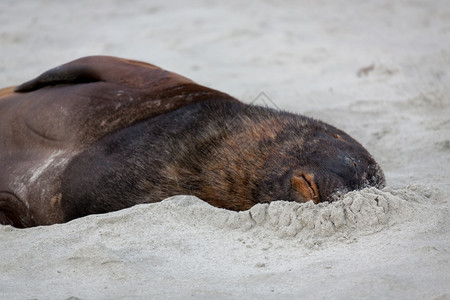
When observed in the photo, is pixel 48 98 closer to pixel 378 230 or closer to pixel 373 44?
pixel 378 230

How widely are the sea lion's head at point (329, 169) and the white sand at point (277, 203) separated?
0.11 meters

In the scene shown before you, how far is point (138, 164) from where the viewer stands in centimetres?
414

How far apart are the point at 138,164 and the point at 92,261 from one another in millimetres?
908

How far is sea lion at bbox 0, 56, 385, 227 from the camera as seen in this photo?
384cm

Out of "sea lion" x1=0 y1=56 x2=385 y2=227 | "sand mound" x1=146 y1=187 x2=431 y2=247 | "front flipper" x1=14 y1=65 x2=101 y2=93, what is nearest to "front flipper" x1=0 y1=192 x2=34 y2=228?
"sea lion" x1=0 y1=56 x2=385 y2=227

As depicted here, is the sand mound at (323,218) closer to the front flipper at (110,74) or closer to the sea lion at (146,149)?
the sea lion at (146,149)

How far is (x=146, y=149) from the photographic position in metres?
4.21

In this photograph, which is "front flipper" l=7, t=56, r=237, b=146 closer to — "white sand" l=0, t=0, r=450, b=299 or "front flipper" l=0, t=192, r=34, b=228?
"front flipper" l=0, t=192, r=34, b=228

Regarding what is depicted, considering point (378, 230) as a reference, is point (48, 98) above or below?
above

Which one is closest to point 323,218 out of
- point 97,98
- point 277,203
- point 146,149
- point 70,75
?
point 277,203

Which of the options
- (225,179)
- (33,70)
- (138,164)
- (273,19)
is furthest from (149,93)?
(273,19)

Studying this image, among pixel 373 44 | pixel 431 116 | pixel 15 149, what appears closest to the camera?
pixel 15 149

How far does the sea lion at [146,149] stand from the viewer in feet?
12.6

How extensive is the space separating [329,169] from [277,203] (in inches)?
12.0
